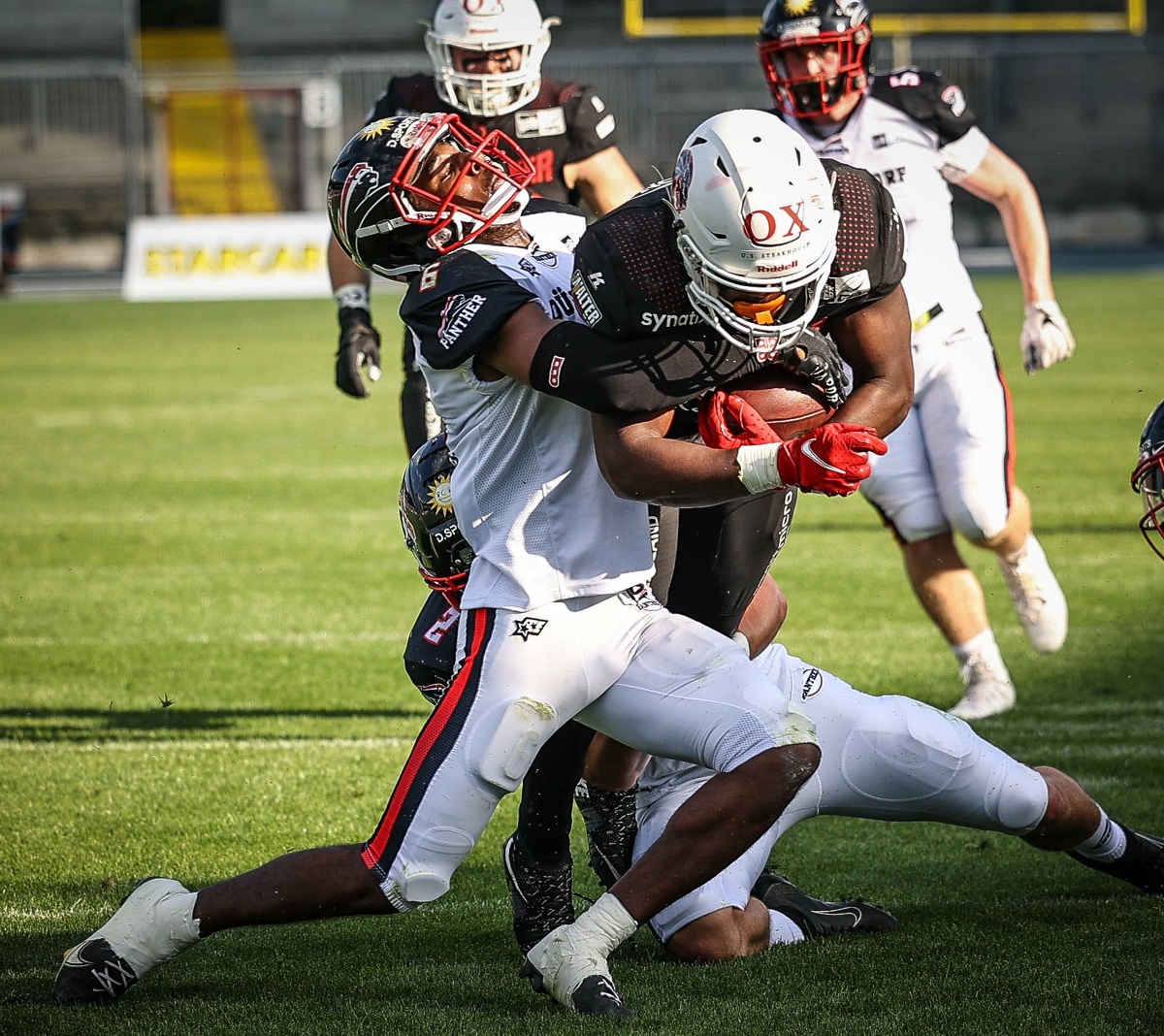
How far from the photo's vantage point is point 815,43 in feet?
16.5

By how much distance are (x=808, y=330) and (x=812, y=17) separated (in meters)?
2.24

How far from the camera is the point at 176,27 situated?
29.6 metres

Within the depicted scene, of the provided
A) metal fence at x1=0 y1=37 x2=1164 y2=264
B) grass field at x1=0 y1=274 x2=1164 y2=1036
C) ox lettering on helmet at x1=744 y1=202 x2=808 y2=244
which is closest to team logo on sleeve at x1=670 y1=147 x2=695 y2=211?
ox lettering on helmet at x1=744 y1=202 x2=808 y2=244

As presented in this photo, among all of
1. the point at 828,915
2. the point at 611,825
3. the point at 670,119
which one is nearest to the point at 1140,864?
the point at 828,915

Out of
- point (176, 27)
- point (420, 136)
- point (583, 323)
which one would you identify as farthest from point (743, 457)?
point (176, 27)

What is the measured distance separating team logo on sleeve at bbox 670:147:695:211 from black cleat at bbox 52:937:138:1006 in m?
1.64

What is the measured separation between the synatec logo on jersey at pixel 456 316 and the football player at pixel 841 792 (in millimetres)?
541

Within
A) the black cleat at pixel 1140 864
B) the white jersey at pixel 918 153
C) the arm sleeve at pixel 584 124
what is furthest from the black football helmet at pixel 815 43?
the black cleat at pixel 1140 864

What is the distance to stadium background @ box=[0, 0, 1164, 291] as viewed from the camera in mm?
23766

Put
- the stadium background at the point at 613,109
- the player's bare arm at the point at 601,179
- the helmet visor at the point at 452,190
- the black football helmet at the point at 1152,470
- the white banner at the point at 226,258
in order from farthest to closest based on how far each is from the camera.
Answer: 1. the stadium background at the point at 613,109
2. the white banner at the point at 226,258
3. the player's bare arm at the point at 601,179
4. the helmet visor at the point at 452,190
5. the black football helmet at the point at 1152,470

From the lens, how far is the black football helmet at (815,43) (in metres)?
5.01

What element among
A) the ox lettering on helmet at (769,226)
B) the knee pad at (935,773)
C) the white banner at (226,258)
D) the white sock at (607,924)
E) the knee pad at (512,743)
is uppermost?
the ox lettering on helmet at (769,226)

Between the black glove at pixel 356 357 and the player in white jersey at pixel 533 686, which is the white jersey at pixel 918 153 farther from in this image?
the player in white jersey at pixel 533 686

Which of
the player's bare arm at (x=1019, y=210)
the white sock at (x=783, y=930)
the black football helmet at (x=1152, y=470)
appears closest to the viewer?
the black football helmet at (x=1152, y=470)
